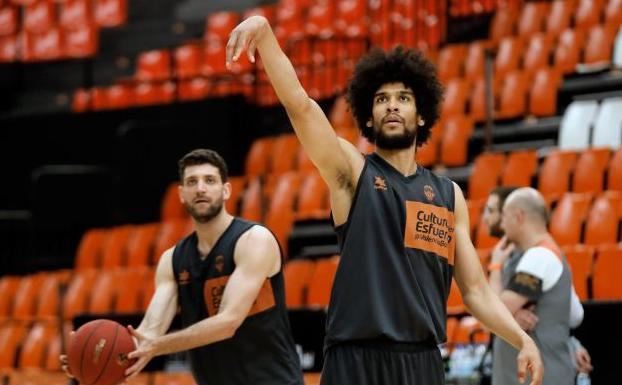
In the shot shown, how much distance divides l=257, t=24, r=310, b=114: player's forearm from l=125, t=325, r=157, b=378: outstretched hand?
150cm

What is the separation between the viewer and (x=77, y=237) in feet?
52.4

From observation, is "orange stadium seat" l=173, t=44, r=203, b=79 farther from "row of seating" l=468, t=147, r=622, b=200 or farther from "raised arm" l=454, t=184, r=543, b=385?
"raised arm" l=454, t=184, r=543, b=385

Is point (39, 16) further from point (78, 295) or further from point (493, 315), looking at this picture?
point (493, 315)

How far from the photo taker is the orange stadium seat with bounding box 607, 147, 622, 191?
10883mm

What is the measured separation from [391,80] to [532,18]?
10066 millimetres

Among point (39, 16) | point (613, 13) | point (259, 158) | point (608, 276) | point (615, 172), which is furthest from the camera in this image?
point (39, 16)

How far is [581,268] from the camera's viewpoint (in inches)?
368

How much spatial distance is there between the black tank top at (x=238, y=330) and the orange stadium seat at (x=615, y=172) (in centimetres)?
532

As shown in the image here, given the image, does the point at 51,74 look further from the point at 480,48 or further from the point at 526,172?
the point at 526,172

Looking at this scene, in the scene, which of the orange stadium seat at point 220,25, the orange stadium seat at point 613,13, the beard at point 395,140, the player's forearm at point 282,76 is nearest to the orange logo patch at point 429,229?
the beard at point 395,140

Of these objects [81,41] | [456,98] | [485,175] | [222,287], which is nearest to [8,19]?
[81,41]

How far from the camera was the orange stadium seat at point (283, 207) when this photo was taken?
12828 millimetres

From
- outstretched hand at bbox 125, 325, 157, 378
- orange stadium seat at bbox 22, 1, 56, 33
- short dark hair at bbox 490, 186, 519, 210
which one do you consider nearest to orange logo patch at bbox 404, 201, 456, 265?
outstretched hand at bbox 125, 325, 157, 378

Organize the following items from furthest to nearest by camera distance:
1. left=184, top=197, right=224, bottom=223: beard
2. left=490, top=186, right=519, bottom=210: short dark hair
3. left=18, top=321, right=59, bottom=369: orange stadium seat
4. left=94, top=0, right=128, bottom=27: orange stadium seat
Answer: left=94, top=0, right=128, bottom=27: orange stadium seat, left=18, top=321, right=59, bottom=369: orange stadium seat, left=490, top=186, right=519, bottom=210: short dark hair, left=184, top=197, right=224, bottom=223: beard
